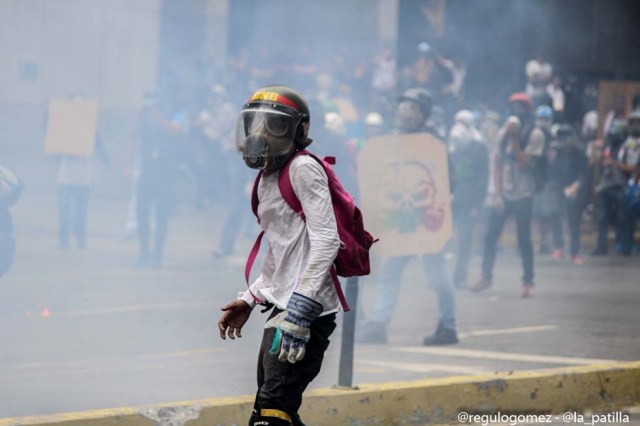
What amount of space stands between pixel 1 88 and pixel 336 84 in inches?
367

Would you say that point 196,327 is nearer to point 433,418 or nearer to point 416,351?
point 416,351

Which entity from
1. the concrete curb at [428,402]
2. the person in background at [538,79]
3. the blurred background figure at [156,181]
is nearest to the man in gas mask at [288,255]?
the concrete curb at [428,402]

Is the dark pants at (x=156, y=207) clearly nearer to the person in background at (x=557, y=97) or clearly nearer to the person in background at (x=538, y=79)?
the person in background at (x=538, y=79)

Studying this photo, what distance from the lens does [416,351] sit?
8.20m

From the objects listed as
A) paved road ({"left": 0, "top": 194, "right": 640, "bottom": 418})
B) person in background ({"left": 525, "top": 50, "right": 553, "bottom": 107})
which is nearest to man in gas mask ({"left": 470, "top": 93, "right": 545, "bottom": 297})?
paved road ({"left": 0, "top": 194, "right": 640, "bottom": 418})

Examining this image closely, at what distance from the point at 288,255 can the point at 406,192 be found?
386 centimetres

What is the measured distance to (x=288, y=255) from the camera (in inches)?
177

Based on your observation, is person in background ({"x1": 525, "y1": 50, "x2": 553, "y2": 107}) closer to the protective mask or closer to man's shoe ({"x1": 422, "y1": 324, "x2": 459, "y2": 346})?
man's shoe ({"x1": 422, "y1": 324, "x2": 459, "y2": 346})

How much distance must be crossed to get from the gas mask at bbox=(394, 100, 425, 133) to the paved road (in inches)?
52.3

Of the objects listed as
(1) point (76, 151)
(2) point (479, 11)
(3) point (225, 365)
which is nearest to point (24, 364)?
(3) point (225, 365)

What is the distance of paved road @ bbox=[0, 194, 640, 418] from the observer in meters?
6.91

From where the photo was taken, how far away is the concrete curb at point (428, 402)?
5.67 m

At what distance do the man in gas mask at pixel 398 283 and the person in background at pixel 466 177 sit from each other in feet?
10.0

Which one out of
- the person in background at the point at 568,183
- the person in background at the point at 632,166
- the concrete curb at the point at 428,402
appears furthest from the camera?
the person in background at the point at 632,166
